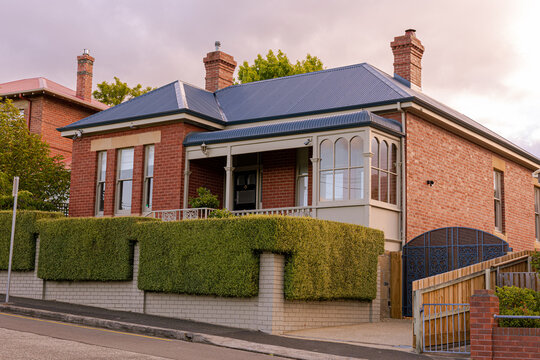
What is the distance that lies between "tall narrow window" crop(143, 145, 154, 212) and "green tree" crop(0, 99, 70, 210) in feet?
15.2

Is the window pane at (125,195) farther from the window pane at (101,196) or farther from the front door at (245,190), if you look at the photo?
the front door at (245,190)

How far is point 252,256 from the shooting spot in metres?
13.3

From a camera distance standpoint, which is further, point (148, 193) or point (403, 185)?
point (148, 193)

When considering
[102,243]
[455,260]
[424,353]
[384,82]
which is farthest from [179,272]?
[384,82]

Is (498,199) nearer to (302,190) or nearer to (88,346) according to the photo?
(302,190)

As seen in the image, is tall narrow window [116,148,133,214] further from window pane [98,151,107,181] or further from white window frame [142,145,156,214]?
window pane [98,151,107,181]

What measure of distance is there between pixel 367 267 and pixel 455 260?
230 cm

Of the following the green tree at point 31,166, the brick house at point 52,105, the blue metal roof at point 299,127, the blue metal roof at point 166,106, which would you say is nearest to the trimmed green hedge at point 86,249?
the blue metal roof at point 299,127

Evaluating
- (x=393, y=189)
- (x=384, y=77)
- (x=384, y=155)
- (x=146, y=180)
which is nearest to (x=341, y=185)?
(x=384, y=155)

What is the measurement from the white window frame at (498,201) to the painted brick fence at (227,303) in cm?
947

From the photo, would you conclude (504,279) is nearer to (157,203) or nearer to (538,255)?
(538,255)

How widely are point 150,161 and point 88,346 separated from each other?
11.3 meters

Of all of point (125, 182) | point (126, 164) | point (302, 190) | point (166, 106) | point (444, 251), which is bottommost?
point (444, 251)

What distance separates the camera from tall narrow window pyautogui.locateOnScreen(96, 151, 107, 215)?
22.2 metres
